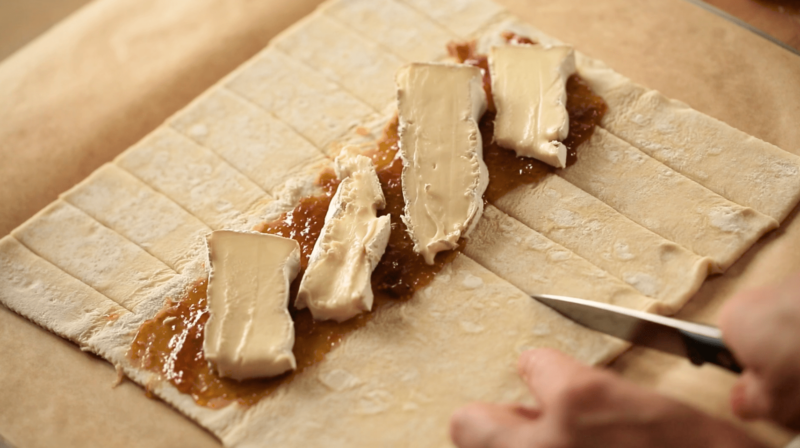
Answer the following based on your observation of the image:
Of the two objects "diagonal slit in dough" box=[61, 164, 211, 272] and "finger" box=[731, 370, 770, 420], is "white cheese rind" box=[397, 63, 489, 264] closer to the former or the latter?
"diagonal slit in dough" box=[61, 164, 211, 272]

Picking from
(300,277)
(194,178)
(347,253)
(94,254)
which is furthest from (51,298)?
(347,253)

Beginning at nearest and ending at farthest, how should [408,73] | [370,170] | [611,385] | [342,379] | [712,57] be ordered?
[611,385] → [342,379] → [370,170] → [408,73] → [712,57]

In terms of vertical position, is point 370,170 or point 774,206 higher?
point 774,206

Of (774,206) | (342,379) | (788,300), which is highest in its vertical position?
(788,300)

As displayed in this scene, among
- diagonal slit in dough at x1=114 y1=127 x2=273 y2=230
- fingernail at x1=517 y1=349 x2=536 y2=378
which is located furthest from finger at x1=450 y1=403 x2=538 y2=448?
diagonal slit in dough at x1=114 y1=127 x2=273 y2=230

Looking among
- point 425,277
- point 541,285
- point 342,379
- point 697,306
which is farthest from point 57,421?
point 697,306

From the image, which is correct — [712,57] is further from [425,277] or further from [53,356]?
[53,356]

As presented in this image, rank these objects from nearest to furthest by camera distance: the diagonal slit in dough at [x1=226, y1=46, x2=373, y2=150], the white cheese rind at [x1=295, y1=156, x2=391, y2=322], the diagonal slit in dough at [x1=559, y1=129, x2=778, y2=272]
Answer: the white cheese rind at [x1=295, y1=156, x2=391, y2=322]
the diagonal slit in dough at [x1=559, y1=129, x2=778, y2=272]
the diagonal slit in dough at [x1=226, y1=46, x2=373, y2=150]
